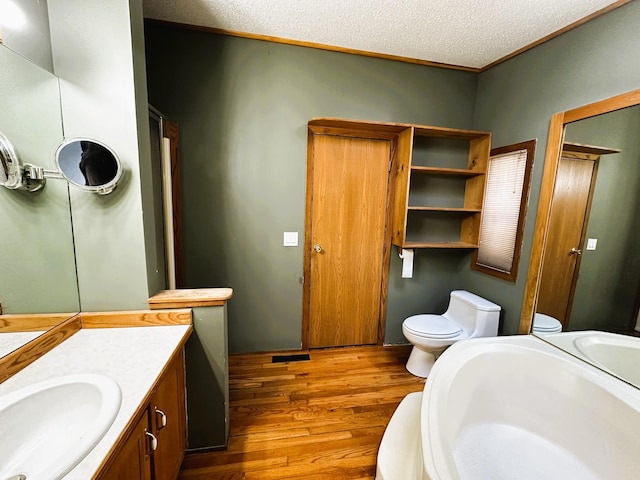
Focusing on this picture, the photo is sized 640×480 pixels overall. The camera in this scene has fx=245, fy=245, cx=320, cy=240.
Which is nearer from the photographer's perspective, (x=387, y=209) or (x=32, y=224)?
(x=32, y=224)

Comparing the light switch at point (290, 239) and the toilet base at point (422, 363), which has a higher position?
the light switch at point (290, 239)

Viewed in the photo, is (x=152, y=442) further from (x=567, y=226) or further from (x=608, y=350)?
(x=567, y=226)

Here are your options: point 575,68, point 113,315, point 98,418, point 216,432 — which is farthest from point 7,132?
point 575,68

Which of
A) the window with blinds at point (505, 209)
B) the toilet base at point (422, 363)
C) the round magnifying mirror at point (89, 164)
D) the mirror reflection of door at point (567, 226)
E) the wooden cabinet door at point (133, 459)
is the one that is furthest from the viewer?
the toilet base at point (422, 363)

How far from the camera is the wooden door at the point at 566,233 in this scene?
1425 millimetres

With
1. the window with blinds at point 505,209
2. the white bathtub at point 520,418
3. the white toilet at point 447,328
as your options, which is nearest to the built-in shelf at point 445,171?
the window with blinds at point 505,209

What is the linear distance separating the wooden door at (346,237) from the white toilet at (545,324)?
1.09 meters

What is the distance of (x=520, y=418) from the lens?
1.34m

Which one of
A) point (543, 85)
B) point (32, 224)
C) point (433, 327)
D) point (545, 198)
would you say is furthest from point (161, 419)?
point (543, 85)

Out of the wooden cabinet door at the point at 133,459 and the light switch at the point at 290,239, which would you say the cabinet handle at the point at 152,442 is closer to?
the wooden cabinet door at the point at 133,459

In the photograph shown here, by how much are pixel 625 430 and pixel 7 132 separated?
2.69m

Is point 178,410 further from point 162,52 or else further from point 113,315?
point 162,52

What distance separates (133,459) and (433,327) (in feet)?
6.29

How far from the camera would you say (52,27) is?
1011mm
